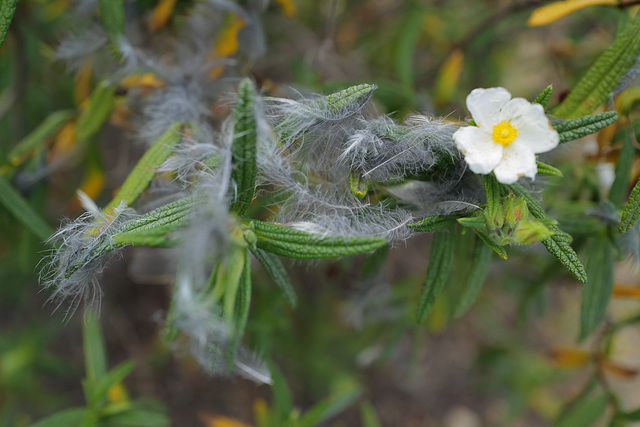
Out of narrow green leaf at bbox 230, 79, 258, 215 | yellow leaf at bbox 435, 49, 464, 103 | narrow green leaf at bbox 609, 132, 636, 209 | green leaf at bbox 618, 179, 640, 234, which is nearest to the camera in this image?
narrow green leaf at bbox 230, 79, 258, 215

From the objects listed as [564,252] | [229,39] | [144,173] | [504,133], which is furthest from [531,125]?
[229,39]

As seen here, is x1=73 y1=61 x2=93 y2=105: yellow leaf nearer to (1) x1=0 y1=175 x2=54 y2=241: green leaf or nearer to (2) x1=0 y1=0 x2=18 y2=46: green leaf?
(1) x1=0 y1=175 x2=54 y2=241: green leaf

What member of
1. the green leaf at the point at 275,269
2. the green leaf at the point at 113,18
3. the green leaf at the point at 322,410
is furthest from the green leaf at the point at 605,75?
the green leaf at the point at 113,18

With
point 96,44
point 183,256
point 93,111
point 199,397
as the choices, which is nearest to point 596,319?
point 183,256

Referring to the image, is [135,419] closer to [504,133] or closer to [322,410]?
[322,410]

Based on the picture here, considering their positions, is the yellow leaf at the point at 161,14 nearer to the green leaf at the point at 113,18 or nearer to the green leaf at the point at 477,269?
the green leaf at the point at 113,18

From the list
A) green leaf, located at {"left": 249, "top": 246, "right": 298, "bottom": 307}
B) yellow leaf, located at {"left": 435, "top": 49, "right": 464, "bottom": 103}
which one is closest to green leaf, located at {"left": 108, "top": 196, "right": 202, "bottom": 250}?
green leaf, located at {"left": 249, "top": 246, "right": 298, "bottom": 307}
